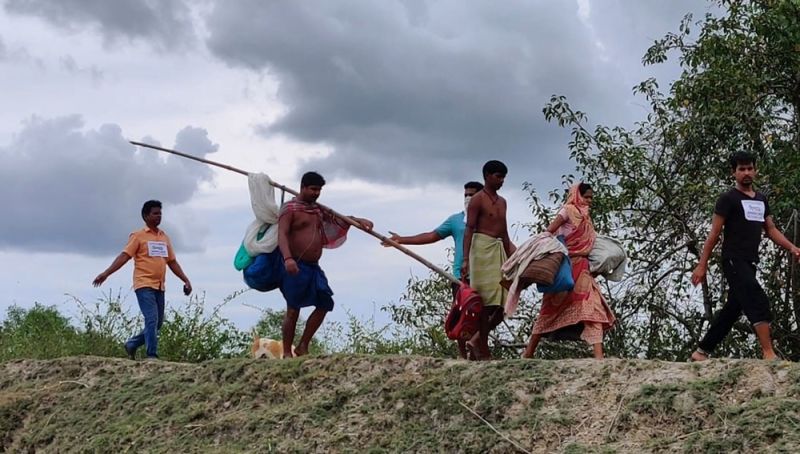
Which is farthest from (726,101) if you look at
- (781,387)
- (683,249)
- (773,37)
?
(781,387)

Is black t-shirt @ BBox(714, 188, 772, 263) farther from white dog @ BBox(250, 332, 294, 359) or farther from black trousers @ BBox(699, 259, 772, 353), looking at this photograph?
white dog @ BBox(250, 332, 294, 359)

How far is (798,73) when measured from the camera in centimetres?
1102

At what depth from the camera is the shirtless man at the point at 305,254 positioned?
26.6 ft

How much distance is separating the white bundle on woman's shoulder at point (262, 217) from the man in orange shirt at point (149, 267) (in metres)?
1.50

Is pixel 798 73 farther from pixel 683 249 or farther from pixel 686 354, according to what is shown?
pixel 686 354

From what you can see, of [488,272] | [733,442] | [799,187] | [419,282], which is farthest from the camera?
[419,282]

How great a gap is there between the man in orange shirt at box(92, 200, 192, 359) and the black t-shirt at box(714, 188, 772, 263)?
492 centimetres

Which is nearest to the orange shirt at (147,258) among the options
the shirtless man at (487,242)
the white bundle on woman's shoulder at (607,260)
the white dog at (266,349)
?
the white dog at (266,349)

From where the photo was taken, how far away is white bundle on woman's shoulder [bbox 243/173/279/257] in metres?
8.24

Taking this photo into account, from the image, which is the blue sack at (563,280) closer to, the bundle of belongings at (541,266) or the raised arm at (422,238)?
the bundle of belongings at (541,266)

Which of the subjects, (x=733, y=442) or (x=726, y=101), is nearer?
(x=733, y=442)

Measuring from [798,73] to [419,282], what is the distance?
468 centimetres

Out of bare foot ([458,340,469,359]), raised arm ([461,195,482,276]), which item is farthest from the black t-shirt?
bare foot ([458,340,469,359])

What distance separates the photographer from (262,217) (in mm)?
8398
